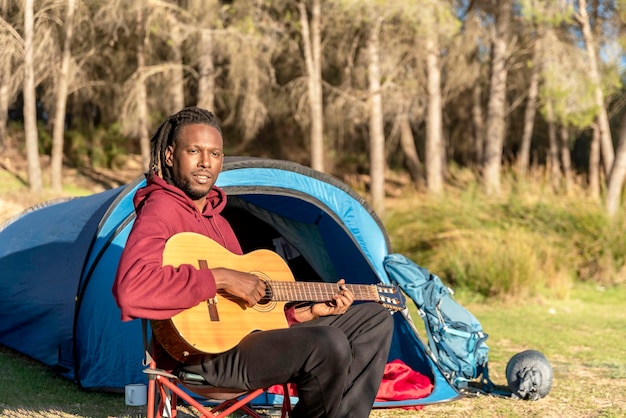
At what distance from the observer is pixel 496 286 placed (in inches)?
331

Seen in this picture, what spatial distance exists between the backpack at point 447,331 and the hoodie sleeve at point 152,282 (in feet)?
7.31

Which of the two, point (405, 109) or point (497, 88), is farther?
point (405, 109)

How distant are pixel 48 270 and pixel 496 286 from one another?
4.90 metres

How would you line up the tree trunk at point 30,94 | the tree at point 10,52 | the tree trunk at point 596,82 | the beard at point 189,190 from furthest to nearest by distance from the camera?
the tree trunk at point 30,94
the tree at point 10,52
the tree trunk at point 596,82
the beard at point 189,190

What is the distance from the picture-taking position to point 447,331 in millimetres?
4746

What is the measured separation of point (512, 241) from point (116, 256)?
5.43 meters

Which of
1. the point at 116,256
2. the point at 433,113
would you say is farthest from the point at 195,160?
the point at 433,113

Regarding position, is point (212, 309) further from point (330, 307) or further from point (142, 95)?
point (142, 95)

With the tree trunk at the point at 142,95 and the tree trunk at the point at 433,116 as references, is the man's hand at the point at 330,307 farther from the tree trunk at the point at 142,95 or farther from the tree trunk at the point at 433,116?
the tree trunk at the point at 142,95

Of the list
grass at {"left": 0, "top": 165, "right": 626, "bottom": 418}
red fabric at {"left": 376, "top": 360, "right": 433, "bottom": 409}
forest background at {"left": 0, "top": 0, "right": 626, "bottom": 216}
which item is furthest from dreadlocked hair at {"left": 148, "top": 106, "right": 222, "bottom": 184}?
forest background at {"left": 0, "top": 0, "right": 626, "bottom": 216}

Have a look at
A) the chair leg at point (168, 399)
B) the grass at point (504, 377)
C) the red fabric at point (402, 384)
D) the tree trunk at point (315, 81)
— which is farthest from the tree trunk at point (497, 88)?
the chair leg at point (168, 399)

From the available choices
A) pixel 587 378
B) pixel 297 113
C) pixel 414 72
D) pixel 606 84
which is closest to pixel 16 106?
pixel 297 113

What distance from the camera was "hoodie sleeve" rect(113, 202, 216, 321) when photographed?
8.77 feet

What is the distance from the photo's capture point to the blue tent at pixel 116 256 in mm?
4574
